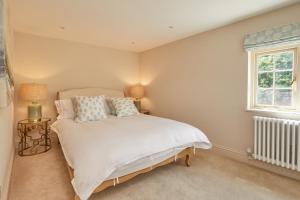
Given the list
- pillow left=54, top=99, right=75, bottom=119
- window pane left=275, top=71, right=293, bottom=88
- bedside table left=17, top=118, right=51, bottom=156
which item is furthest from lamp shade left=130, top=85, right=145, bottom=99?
window pane left=275, top=71, right=293, bottom=88

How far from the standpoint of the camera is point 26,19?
8.05 ft

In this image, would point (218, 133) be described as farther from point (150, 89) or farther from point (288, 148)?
point (150, 89)

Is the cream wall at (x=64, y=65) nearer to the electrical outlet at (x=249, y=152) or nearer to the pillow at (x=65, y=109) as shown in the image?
the pillow at (x=65, y=109)

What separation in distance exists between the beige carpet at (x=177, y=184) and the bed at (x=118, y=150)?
18 centimetres

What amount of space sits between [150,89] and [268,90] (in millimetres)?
2494

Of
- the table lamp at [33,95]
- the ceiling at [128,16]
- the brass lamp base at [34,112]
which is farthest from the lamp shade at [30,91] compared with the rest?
the ceiling at [128,16]

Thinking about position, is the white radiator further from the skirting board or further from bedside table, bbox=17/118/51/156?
bedside table, bbox=17/118/51/156

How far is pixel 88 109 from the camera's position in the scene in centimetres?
285

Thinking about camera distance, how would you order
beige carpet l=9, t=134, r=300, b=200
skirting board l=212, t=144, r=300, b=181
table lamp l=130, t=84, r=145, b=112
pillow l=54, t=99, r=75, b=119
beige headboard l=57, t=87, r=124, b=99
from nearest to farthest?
beige carpet l=9, t=134, r=300, b=200
skirting board l=212, t=144, r=300, b=181
pillow l=54, t=99, r=75, b=119
beige headboard l=57, t=87, r=124, b=99
table lamp l=130, t=84, r=145, b=112

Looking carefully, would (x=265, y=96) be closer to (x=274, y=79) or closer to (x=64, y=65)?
(x=274, y=79)

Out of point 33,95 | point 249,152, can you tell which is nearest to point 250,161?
point 249,152

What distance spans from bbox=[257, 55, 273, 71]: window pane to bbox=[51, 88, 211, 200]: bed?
132 centimetres

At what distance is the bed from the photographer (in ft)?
4.92

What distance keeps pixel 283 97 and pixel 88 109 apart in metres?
2.86
